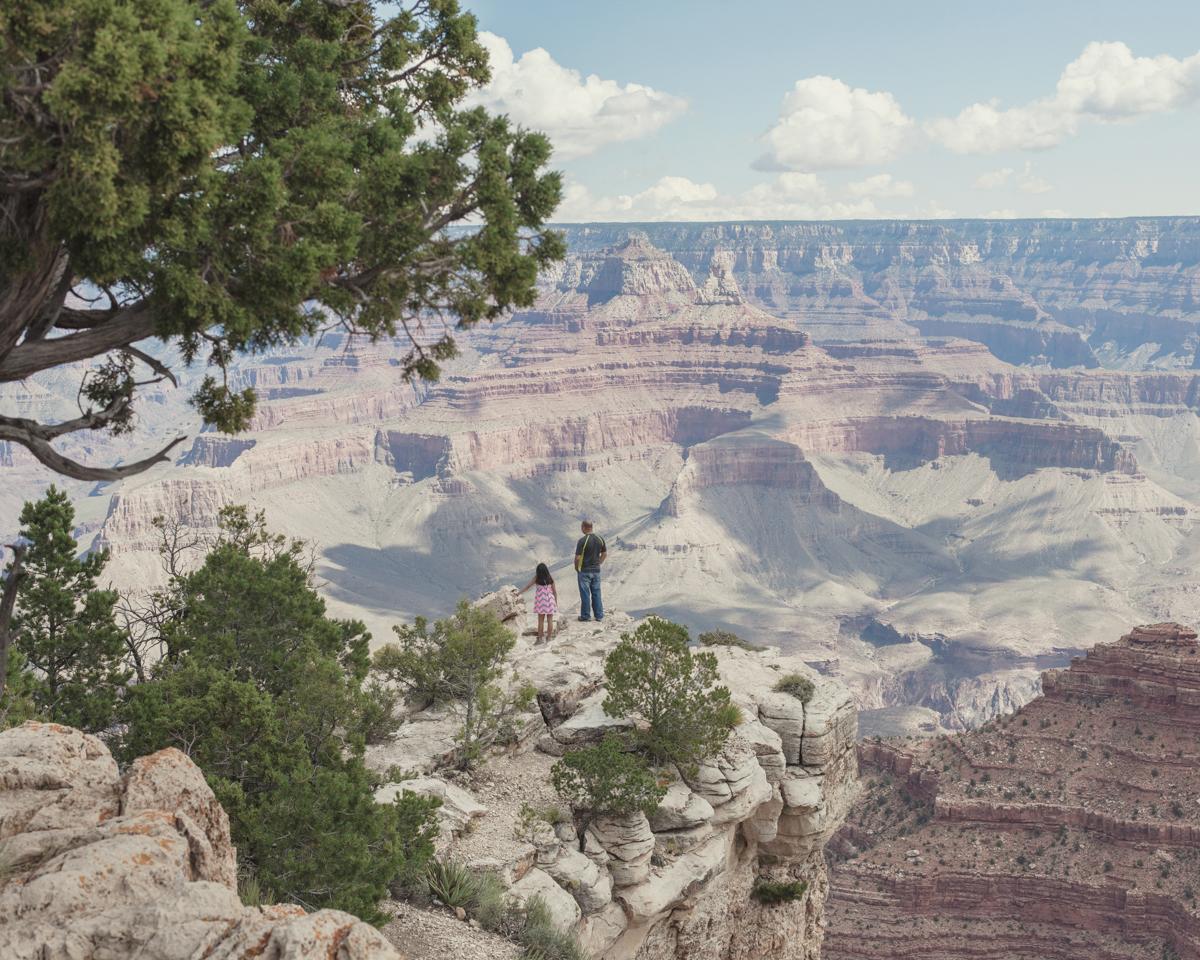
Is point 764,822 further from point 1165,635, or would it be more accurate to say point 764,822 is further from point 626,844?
point 1165,635

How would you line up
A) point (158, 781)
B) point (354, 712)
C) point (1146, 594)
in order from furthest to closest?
point (1146, 594), point (354, 712), point (158, 781)

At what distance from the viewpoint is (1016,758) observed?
5941 cm

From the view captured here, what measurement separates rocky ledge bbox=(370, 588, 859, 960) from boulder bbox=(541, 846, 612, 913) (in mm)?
26

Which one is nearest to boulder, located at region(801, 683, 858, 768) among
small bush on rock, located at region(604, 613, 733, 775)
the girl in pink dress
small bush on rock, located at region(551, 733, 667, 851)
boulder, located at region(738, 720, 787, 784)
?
boulder, located at region(738, 720, 787, 784)

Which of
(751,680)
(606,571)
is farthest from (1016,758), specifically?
(606,571)

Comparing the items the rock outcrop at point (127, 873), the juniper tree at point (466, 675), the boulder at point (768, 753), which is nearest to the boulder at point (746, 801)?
the boulder at point (768, 753)

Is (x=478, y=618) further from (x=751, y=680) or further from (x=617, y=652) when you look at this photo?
(x=751, y=680)

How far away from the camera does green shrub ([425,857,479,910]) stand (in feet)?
47.3

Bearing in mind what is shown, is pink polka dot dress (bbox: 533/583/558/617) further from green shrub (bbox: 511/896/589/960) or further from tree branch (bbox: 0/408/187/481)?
tree branch (bbox: 0/408/187/481)

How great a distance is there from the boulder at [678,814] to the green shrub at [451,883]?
→ 5.20 m

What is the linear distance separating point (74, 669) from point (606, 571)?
18009cm

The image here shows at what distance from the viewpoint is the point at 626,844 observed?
57.8ft

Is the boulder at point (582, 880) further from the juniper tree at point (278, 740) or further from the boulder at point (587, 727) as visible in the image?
the boulder at point (587, 727)

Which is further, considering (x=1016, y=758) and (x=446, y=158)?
(x=1016, y=758)
